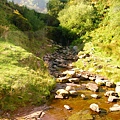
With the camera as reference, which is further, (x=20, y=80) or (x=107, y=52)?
(x=107, y=52)

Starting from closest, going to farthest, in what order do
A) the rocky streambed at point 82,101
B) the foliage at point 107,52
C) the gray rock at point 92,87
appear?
the rocky streambed at point 82,101 → the gray rock at point 92,87 → the foliage at point 107,52

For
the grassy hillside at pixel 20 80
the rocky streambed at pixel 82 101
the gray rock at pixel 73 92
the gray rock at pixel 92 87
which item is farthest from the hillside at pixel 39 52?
the gray rock at pixel 92 87

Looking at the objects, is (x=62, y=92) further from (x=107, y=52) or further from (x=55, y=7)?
(x=55, y=7)

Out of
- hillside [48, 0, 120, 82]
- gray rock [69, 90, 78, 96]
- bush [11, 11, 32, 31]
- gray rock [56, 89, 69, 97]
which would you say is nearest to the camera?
gray rock [56, 89, 69, 97]

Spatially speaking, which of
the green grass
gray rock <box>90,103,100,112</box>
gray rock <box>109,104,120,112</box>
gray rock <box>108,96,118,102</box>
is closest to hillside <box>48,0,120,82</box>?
gray rock <box>108,96,118,102</box>

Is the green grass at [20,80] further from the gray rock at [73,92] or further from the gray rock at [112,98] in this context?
the gray rock at [112,98]

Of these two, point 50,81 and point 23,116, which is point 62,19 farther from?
point 23,116

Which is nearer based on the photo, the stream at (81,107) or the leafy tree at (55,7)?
the stream at (81,107)

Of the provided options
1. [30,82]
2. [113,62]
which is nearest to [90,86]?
[30,82]

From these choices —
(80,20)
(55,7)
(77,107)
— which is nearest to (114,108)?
(77,107)

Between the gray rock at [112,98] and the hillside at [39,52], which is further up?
the hillside at [39,52]

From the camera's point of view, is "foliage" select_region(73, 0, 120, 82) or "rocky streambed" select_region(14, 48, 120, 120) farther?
"foliage" select_region(73, 0, 120, 82)

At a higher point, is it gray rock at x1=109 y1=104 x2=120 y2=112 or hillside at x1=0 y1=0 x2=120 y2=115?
hillside at x1=0 y1=0 x2=120 y2=115

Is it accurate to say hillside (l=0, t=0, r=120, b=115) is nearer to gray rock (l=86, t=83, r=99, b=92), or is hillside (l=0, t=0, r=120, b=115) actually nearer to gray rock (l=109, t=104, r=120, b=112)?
gray rock (l=86, t=83, r=99, b=92)
